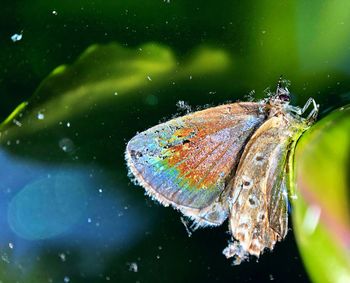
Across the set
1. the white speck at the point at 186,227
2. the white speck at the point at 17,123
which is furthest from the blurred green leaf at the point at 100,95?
the white speck at the point at 186,227

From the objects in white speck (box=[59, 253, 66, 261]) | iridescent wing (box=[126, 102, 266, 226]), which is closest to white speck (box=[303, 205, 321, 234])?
iridescent wing (box=[126, 102, 266, 226])

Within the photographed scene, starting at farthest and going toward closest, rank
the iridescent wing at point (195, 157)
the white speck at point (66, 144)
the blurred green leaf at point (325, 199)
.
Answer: the white speck at point (66, 144) → the iridescent wing at point (195, 157) → the blurred green leaf at point (325, 199)

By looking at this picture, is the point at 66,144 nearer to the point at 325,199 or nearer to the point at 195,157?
the point at 195,157

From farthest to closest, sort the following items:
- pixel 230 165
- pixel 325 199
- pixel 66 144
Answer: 1. pixel 66 144
2. pixel 230 165
3. pixel 325 199

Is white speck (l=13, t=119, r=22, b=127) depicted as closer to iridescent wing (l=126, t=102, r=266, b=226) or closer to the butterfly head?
iridescent wing (l=126, t=102, r=266, b=226)

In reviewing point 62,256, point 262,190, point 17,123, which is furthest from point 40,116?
point 262,190

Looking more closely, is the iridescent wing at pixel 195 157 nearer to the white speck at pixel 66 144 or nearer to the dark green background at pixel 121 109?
the dark green background at pixel 121 109
